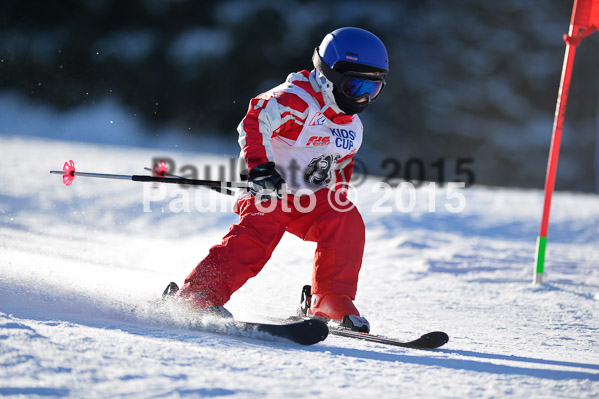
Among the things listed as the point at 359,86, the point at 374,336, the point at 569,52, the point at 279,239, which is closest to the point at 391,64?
the point at 569,52

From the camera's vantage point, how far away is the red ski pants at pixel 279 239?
2.30 meters

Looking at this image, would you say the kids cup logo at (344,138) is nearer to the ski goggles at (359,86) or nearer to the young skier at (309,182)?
the young skier at (309,182)

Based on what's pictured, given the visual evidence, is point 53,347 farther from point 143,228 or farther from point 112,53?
point 112,53

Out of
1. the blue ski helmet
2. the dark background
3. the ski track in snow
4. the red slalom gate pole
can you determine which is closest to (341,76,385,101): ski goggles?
the blue ski helmet

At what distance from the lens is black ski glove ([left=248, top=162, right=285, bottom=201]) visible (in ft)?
7.57

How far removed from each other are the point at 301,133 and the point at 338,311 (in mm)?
713

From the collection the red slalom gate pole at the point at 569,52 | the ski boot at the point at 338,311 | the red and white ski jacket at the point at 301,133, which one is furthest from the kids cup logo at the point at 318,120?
the red slalom gate pole at the point at 569,52

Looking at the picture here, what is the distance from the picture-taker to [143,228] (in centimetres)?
559

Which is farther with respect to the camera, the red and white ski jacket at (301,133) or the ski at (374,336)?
the red and white ski jacket at (301,133)

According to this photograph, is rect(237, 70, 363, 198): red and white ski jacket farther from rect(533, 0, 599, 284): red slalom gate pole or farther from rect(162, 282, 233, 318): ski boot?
rect(533, 0, 599, 284): red slalom gate pole

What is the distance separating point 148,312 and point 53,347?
2.09 feet

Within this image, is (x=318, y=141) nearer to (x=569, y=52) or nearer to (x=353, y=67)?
(x=353, y=67)

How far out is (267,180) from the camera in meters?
2.31

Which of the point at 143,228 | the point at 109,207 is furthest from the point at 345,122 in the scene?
the point at 109,207
